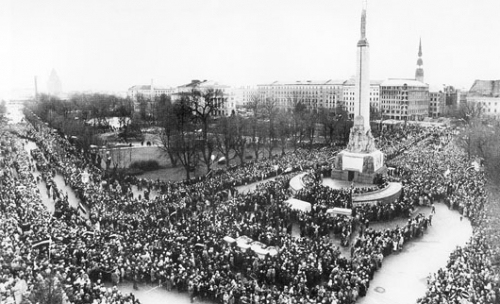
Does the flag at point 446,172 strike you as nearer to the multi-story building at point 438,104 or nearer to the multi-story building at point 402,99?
the multi-story building at point 402,99

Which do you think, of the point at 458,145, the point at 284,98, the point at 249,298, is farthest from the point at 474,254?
the point at 284,98

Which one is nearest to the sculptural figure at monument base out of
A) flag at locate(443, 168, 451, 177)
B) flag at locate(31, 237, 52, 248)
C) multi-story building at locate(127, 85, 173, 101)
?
flag at locate(443, 168, 451, 177)

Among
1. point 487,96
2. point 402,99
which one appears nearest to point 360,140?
point 487,96

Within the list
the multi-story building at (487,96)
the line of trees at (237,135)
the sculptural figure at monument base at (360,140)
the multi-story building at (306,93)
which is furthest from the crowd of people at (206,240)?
the multi-story building at (306,93)

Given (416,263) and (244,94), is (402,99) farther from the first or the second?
(416,263)

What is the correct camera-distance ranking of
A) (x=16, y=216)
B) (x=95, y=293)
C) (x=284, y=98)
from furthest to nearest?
(x=284, y=98), (x=16, y=216), (x=95, y=293)

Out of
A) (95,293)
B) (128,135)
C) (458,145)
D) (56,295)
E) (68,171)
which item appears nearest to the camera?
(56,295)

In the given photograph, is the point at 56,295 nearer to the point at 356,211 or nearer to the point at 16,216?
the point at 16,216
